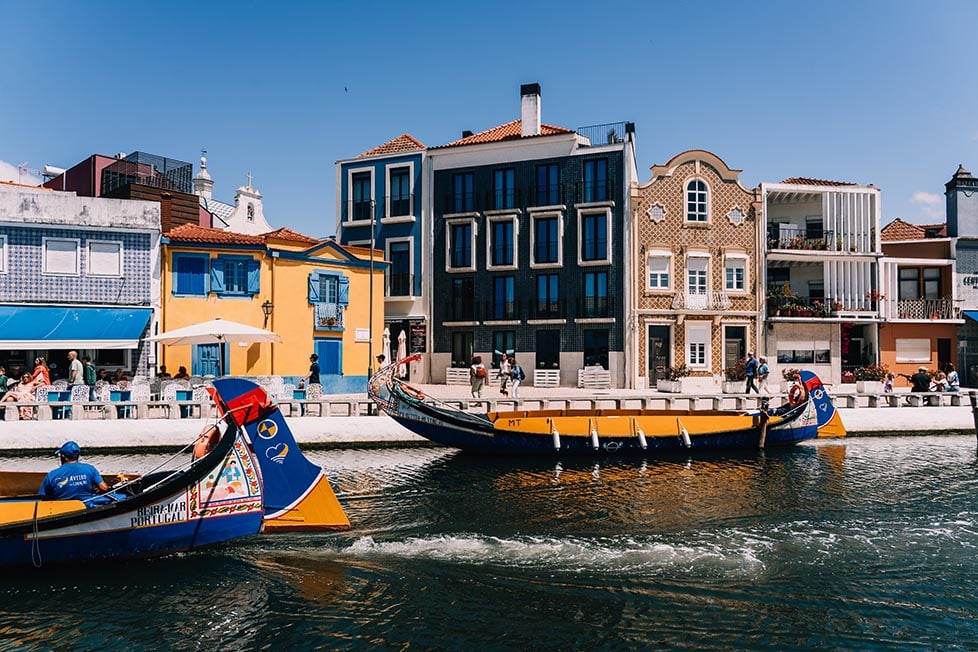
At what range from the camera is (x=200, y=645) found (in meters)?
8.45

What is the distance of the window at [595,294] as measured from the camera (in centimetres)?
3662

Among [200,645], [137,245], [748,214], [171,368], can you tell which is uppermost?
[748,214]

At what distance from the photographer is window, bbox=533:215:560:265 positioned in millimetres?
37750

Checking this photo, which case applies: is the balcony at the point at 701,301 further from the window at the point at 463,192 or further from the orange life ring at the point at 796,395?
the orange life ring at the point at 796,395

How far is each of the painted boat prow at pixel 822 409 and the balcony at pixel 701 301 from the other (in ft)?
44.6

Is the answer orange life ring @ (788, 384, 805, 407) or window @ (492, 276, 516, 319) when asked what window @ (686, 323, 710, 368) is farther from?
orange life ring @ (788, 384, 805, 407)

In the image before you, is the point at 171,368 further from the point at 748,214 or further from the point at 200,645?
the point at 748,214

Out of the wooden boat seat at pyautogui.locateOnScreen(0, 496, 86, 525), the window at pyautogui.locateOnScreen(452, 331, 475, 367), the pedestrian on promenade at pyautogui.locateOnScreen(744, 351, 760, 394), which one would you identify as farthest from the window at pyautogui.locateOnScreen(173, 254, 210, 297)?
the pedestrian on promenade at pyautogui.locateOnScreen(744, 351, 760, 394)

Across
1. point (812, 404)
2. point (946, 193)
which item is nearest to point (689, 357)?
point (812, 404)

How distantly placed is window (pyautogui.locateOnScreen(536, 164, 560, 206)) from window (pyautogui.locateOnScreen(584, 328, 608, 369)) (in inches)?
281

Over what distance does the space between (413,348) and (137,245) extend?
1621cm

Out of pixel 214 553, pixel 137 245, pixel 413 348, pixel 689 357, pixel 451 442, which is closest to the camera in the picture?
pixel 214 553

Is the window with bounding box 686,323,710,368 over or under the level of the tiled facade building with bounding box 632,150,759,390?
under

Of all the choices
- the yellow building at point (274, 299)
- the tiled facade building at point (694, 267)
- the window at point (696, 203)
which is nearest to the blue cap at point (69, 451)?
the yellow building at point (274, 299)
